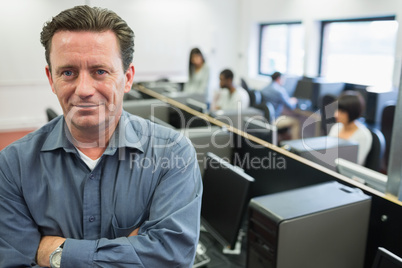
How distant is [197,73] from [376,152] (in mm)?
2927

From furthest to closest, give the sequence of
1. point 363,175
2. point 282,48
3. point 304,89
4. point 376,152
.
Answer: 1. point 282,48
2. point 304,89
3. point 376,152
4. point 363,175

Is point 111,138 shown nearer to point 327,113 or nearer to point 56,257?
point 56,257

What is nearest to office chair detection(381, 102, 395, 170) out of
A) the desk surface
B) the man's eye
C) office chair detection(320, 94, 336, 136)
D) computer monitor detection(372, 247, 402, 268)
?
office chair detection(320, 94, 336, 136)

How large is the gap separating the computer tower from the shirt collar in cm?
49

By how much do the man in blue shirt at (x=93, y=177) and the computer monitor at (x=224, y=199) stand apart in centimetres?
40

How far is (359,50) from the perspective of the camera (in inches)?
217

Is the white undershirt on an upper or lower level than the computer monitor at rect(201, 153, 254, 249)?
upper

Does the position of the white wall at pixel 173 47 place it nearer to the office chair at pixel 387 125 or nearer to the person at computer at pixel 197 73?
the person at computer at pixel 197 73

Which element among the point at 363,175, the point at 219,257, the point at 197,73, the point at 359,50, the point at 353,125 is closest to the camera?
the point at 363,175

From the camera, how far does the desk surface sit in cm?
160

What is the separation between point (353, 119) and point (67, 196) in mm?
2415

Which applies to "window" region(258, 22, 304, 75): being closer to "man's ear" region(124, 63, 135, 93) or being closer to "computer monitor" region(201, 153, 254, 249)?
"computer monitor" region(201, 153, 254, 249)

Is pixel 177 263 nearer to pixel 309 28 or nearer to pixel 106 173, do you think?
pixel 106 173

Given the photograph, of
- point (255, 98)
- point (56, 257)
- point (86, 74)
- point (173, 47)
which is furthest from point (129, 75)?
point (173, 47)
